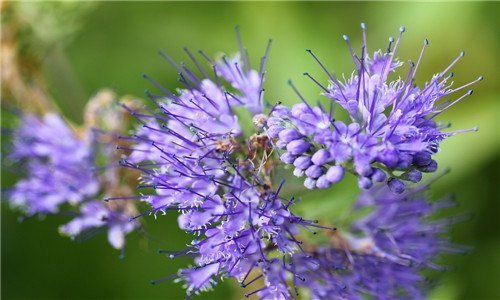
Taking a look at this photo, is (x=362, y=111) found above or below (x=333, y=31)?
below

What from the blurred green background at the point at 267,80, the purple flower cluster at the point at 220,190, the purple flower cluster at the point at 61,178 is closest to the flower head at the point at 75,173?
the purple flower cluster at the point at 61,178

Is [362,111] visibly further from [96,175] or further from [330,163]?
[96,175]

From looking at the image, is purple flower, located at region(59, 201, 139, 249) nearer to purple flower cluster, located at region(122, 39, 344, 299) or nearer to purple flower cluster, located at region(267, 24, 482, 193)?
purple flower cluster, located at region(122, 39, 344, 299)

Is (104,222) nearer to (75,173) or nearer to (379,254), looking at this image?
(75,173)

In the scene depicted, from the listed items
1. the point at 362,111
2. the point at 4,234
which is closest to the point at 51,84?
the point at 4,234

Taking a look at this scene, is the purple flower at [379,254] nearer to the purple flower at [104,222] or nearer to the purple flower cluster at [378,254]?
the purple flower cluster at [378,254]

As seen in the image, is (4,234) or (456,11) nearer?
(456,11)
